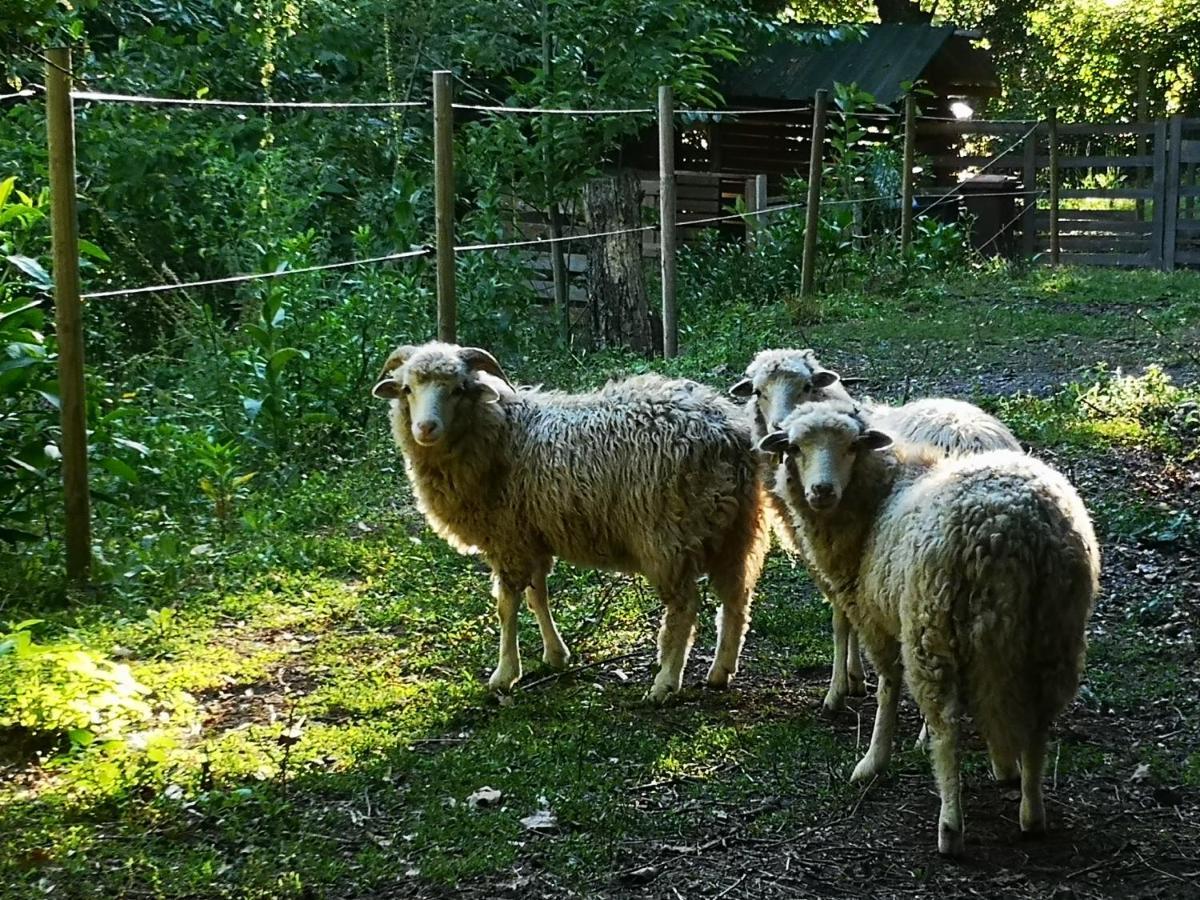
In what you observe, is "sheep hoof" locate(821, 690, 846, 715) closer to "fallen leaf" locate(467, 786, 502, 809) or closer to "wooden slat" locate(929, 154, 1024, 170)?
"fallen leaf" locate(467, 786, 502, 809)

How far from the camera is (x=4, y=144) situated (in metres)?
9.04

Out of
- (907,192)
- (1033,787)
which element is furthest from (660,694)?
(907,192)

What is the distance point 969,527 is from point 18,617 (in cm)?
376

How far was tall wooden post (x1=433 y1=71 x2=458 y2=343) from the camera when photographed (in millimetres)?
6691

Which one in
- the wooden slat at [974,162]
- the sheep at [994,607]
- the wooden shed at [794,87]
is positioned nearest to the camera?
the sheep at [994,607]

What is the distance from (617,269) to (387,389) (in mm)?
6409

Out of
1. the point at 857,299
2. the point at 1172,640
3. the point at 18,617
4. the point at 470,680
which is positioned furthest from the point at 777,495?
the point at 857,299

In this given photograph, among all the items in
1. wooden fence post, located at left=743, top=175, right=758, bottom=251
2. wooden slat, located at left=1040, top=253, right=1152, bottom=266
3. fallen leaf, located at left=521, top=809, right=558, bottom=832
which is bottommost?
fallen leaf, located at left=521, top=809, right=558, bottom=832

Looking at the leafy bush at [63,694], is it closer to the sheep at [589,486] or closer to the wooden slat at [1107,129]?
the sheep at [589,486]

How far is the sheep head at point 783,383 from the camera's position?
17.2 ft

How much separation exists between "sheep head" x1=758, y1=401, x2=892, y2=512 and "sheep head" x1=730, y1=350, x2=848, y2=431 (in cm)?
71

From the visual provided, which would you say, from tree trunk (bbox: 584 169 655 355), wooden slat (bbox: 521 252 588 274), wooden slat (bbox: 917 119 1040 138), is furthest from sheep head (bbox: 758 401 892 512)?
wooden slat (bbox: 917 119 1040 138)

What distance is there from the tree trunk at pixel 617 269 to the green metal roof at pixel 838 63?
30.4 feet

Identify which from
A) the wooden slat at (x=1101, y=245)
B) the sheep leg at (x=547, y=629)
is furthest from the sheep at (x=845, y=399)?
the wooden slat at (x=1101, y=245)
